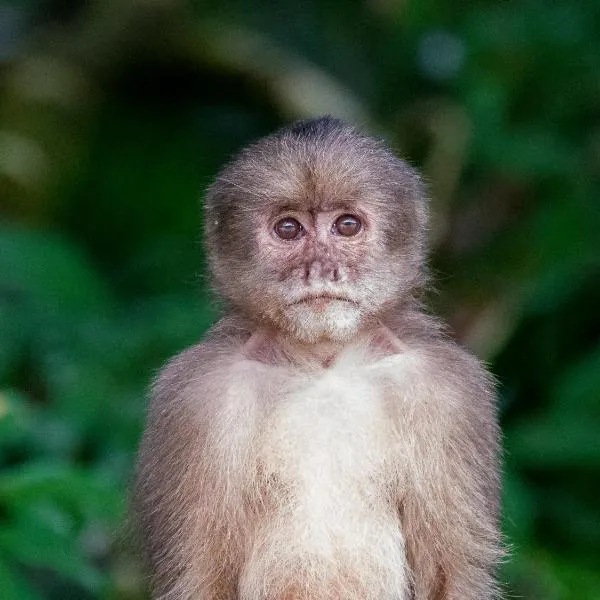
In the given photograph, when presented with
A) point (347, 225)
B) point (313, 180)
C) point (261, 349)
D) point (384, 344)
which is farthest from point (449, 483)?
point (313, 180)

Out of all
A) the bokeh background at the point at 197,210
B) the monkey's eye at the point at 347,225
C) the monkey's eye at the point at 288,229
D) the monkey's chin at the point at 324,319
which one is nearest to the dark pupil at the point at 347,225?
the monkey's eye at the point at 347,225

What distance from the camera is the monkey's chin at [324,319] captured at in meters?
3.76

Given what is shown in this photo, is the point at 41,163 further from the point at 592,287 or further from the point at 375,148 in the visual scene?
the point at 375,148

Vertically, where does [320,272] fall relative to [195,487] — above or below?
above

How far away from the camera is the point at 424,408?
386 centimetres

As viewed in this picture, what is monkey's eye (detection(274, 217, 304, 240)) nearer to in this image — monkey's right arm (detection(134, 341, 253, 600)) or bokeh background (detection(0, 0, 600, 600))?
monkey's right arm (detection(134, 341, 253, 600))

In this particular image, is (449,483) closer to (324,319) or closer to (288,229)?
(324,319)

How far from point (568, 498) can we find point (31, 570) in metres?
2.09

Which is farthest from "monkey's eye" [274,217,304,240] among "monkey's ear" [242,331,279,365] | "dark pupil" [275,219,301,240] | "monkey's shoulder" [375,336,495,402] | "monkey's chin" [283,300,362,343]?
"monkey's shoulder" [375,336,495,402]

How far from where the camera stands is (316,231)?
3.82m

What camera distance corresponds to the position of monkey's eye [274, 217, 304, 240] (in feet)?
12.6

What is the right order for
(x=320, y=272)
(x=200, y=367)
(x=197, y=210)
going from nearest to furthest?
1. (x=320, y=272)
2. (x=200, y=367)
3. (x=197, y=210)

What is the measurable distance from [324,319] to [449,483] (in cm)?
59

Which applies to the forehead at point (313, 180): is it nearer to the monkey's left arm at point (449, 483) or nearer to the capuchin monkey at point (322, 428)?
the capuchin monkey at point (322, 428)
